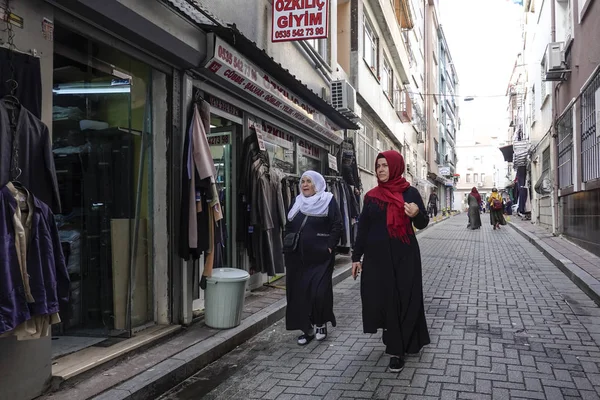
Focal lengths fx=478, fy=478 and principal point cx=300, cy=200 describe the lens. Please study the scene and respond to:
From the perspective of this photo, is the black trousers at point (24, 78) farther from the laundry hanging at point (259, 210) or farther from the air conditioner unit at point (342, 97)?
the air conditioner unit at point (342, 97)

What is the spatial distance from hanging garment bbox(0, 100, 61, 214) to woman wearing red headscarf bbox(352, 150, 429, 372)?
8.48ft

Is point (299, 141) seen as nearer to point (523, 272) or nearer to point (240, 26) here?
point (240, 26)

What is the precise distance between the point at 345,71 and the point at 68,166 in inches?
426

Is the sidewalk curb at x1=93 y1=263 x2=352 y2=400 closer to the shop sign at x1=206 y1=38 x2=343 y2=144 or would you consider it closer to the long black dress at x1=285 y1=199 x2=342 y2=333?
the long black dress at x1=285 y1=199 x2=342 y2=333

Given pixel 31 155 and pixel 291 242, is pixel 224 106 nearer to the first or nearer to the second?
pixel 291 242

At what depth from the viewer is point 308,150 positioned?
10836 mm

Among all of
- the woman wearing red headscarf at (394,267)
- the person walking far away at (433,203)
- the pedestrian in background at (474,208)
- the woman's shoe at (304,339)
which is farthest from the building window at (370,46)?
the person walking far away at (433,203)

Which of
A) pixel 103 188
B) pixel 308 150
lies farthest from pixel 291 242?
pixel 308 150

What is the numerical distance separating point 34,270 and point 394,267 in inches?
109

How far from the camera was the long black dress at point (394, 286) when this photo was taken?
413cm

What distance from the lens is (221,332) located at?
500cm

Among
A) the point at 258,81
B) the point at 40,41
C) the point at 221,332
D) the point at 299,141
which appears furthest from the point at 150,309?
the point at 299,141

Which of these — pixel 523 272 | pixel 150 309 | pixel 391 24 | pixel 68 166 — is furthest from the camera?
pixel 391 24

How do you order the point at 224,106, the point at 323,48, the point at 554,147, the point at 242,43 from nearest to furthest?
the point at 242,43
the point at 224,106
the point at 323,48
the point at 554,147
